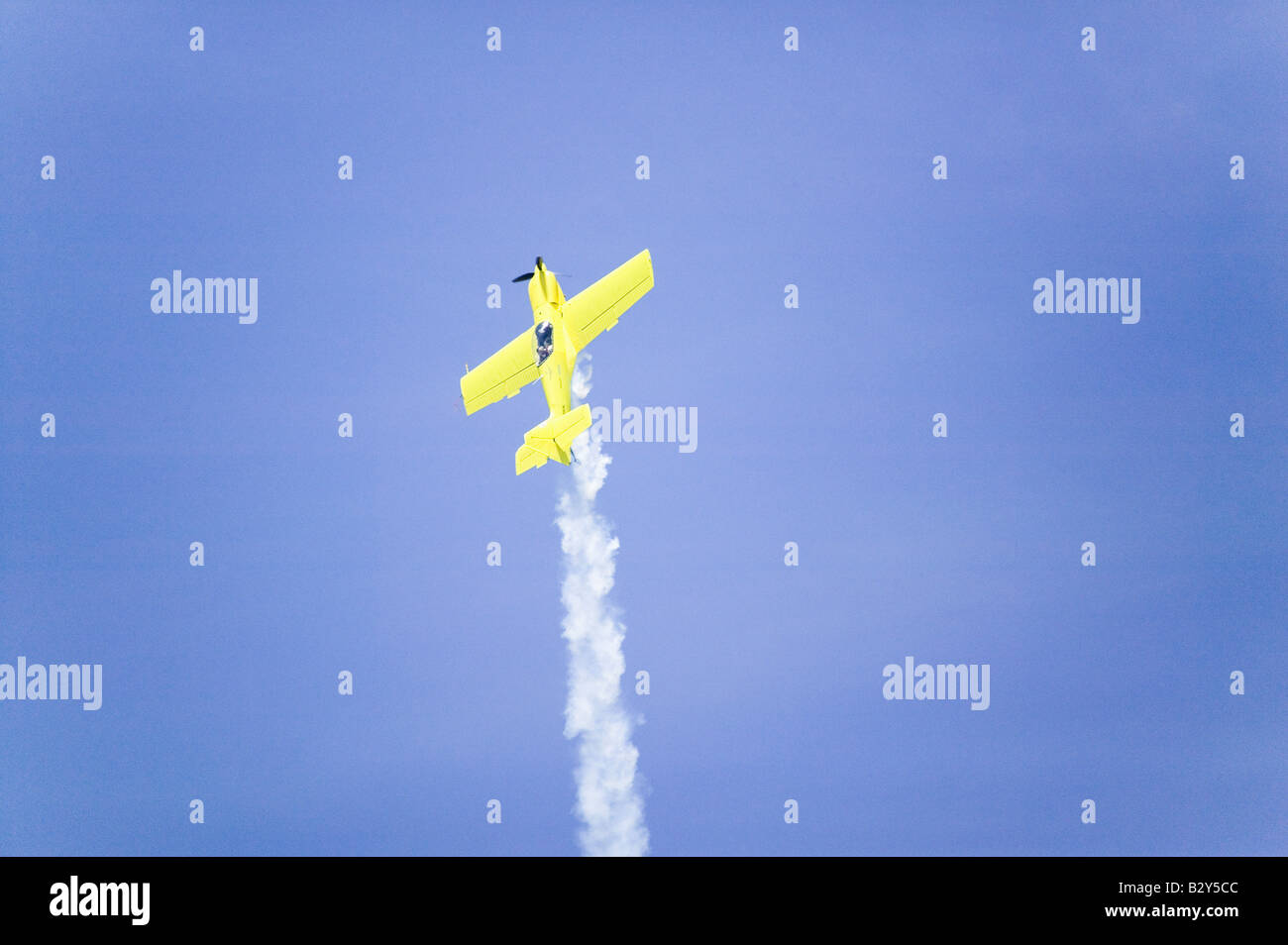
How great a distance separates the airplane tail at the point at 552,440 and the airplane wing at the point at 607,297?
18.0 ft

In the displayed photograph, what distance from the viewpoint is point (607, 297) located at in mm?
59625

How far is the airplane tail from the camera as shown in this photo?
54781 mm

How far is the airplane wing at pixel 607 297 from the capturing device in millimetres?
59594

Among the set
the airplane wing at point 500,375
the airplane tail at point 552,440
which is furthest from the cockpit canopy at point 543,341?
the airplane tail at point 552,440

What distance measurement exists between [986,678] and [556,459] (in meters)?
28.1

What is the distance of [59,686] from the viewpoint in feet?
230

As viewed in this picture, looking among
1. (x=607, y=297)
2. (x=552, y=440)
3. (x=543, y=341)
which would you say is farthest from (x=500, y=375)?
(x=552, y=440)

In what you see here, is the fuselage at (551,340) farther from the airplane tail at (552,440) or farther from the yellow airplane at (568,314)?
the airplane tail at (552,440)

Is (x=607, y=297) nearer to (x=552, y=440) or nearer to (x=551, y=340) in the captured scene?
(x=551, y=340)

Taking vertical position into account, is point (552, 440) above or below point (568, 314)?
below

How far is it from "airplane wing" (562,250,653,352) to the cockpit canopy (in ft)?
2.33

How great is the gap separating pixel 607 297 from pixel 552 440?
754 centimetres
